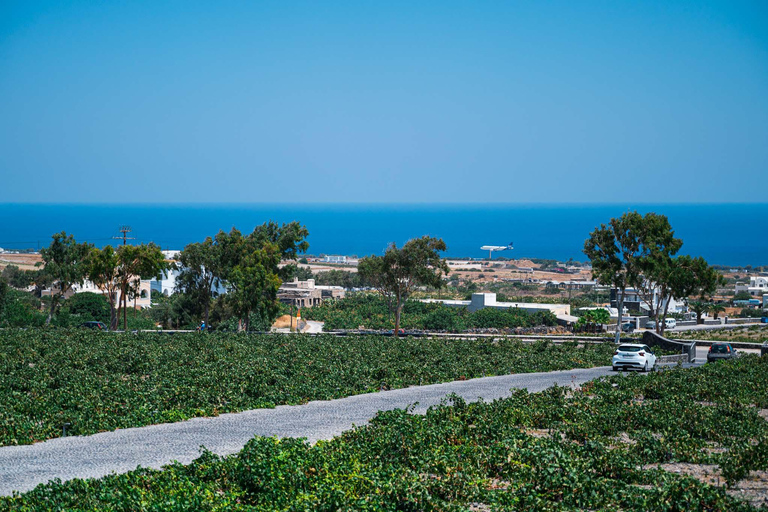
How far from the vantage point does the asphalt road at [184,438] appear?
517 inches

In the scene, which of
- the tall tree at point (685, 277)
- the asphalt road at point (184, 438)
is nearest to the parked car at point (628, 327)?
the tall tree at point (685, 277)

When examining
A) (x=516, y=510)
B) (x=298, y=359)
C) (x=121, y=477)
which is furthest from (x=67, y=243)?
(x=516, y=510)

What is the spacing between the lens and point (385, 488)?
10.6 meters

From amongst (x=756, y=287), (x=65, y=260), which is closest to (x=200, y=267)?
(x=65, y=260)

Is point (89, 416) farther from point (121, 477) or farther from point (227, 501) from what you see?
point (227, 501)

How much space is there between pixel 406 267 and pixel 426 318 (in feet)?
42.1

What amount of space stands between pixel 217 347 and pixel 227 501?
21114 mm

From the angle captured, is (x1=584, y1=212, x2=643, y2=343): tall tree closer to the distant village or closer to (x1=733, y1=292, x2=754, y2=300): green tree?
the distant village

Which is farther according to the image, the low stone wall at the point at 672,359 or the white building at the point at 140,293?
the white building at the point at 140,293

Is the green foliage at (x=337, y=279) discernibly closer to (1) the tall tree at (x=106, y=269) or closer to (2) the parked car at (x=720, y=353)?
(1) the tall tree at (x=106, y=269)

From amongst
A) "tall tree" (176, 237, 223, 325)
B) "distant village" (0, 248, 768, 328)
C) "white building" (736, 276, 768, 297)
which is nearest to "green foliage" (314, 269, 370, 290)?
"distant village" (0, 248, 768, 328)

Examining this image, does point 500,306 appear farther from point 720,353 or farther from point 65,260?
A: point 65,260

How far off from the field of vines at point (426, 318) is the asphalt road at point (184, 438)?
108ft

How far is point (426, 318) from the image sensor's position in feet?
196
